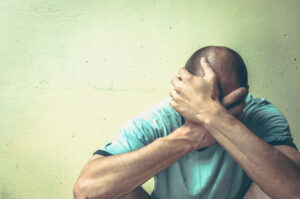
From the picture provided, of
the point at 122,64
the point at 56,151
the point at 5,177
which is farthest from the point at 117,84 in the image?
the point at 5,177

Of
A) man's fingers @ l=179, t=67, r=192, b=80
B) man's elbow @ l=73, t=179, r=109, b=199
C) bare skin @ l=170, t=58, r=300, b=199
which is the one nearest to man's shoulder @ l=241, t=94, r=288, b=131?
bare skin @ l=170, t=58, r=300, b=199

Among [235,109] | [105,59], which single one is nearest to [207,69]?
[235,109]

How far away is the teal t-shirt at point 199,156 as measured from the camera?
1270 mm

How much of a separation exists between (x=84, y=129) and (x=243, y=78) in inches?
37.9

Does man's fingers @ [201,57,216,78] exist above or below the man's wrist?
above

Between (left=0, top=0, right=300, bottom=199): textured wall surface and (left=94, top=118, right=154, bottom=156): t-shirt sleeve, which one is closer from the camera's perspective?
(left=94, top=118, right=154, bottom=156): t-shirt sleeve

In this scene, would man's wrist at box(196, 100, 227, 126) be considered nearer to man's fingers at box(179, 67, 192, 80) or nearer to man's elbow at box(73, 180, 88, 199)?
man's fingers at box(179, 67, 192, 80)

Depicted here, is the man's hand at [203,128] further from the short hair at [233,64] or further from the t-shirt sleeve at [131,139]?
the t-shirt sleeve at [131,139]

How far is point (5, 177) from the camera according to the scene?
1.87 meters

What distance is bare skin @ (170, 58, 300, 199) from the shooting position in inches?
42.0

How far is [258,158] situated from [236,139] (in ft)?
0.32

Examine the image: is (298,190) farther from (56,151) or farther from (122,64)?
(56,151)

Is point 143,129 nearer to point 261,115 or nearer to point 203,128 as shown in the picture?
point 203,128

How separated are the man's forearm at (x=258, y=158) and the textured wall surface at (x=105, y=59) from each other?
0.67 meters
